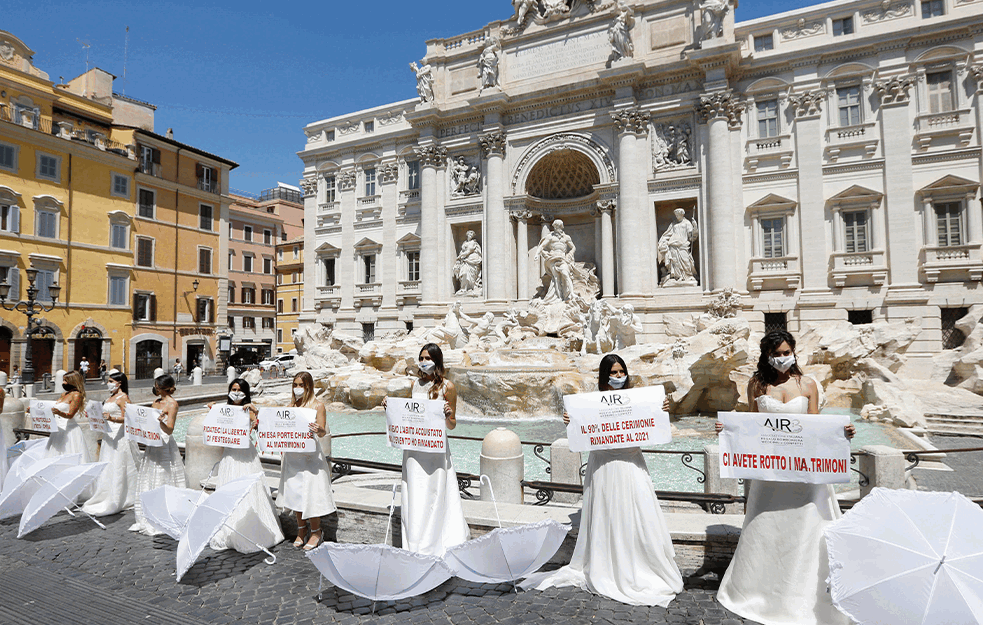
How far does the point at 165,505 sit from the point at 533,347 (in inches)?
585

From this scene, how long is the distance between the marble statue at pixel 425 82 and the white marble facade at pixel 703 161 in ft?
0.73

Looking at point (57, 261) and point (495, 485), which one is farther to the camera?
point (57, 261)

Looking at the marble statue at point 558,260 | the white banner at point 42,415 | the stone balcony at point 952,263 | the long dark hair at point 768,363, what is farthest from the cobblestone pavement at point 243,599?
the stone balcony at point 952,263

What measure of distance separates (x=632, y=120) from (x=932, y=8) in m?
11.0

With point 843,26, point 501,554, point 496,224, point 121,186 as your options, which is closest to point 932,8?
point 843,26

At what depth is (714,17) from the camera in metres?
21.4

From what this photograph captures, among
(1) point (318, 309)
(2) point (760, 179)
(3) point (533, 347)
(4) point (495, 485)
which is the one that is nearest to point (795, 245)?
(2) point (760, 179)

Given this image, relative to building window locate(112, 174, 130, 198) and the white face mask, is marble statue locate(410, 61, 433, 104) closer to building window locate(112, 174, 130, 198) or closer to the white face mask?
building window locate(112, 174, 130, 198)

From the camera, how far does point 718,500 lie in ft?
17.3

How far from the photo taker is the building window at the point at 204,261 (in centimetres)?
3519

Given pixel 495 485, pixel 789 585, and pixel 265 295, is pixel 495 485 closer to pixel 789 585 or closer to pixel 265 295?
pixel 789 585

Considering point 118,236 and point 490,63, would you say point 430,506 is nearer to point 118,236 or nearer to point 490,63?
point 490,63

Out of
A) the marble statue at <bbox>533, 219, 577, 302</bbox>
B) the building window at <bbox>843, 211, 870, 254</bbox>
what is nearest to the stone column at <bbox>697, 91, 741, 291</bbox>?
the building window at <bbox>843, 211, 870, 254</bbox>

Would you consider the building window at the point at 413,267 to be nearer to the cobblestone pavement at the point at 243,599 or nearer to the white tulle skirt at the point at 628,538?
the cobblestone pavement at the point at 243,599
